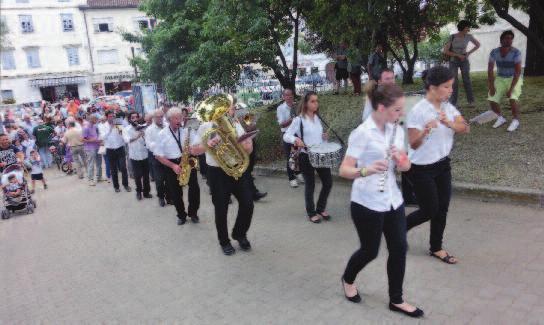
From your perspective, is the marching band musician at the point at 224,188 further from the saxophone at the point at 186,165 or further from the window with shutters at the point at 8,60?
the window with shutters at the point at 8,60

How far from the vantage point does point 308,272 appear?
4738 mm

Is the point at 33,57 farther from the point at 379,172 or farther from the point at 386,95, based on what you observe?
the point at 379,172

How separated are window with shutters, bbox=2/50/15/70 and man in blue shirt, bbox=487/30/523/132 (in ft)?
137

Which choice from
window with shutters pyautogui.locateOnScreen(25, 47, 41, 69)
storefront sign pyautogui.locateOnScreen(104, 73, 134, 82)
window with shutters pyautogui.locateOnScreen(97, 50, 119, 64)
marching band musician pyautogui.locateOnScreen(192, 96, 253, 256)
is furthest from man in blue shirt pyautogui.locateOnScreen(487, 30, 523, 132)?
window with shutters pyautogui.locateOnScreen(25, 47, 41, 69)

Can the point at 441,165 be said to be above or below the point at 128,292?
above

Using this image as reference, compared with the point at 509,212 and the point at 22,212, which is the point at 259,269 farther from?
the point at 22,212

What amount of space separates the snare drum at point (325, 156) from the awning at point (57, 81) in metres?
40.6

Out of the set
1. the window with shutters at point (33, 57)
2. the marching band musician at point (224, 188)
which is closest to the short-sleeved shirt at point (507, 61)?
the marching band musician at point (224, 188)

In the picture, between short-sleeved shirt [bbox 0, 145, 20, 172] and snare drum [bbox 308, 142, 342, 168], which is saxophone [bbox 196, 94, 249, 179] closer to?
snare drum [bbox 308, 142, 342, 168]

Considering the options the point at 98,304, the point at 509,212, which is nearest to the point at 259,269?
the point at 98,304

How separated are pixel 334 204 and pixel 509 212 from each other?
2.45 metres

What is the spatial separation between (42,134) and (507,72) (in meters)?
14.5

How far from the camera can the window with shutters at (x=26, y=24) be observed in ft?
128

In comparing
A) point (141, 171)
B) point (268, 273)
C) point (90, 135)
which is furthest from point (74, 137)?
point (268, 273)
